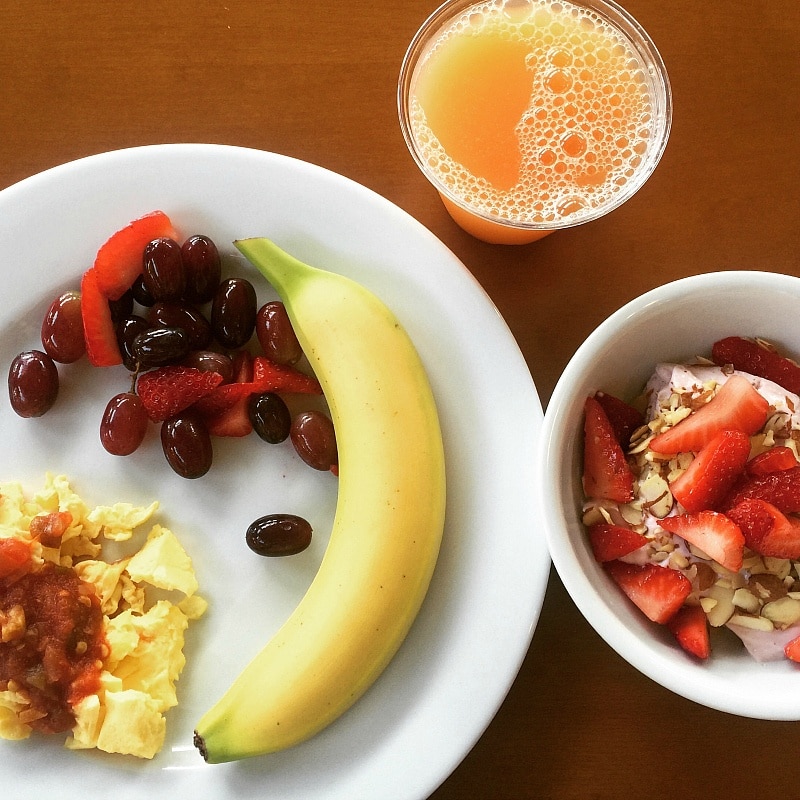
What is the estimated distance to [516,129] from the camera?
0.89 m

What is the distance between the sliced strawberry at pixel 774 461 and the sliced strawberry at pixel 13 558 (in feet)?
2.79

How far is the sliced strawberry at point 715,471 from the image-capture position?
2.47 feet

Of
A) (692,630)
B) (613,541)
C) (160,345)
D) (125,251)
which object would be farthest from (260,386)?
(692,630)

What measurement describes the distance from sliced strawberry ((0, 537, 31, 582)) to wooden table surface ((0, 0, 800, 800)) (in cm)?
51

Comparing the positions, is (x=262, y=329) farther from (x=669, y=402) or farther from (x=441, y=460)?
(x=669, y=402)

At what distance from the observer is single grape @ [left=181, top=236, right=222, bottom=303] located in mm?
941

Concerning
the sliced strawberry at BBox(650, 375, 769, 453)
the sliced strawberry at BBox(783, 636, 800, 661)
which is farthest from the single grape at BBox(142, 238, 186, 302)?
the sliced strawberry at BBox(783, 636, 800, 661)

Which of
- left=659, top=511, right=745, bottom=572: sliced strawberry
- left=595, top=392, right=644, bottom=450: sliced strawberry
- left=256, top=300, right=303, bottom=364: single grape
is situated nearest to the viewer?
left=659, top=511, right=745, bottom=572: sliced strawberry

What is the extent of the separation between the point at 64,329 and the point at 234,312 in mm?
220

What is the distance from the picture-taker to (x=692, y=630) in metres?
0.80

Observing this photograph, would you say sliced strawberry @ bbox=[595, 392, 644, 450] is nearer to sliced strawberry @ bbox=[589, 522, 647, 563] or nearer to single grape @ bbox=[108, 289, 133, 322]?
sliced strawberry @ bbox=[589, 522, 647, 563]

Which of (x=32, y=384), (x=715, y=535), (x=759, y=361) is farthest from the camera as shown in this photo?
(x=32, y=384)

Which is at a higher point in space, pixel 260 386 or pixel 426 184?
pixel 426 184

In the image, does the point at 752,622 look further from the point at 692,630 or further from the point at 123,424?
the point at 123,424
